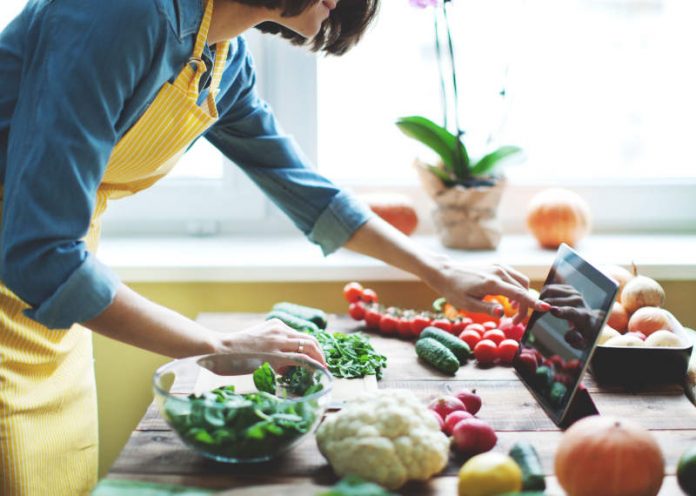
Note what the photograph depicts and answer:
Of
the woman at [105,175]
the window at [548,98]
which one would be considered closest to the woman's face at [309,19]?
the woman at [105,175]

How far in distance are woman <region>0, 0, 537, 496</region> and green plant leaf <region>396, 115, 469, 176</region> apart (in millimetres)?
489

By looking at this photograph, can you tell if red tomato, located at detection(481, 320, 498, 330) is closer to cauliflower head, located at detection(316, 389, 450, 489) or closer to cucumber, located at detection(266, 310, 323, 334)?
cucumber, located at detection(266, 310, 323, 334)

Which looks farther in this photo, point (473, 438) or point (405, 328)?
point (405, 328)

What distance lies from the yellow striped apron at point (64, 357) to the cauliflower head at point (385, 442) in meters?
0.48

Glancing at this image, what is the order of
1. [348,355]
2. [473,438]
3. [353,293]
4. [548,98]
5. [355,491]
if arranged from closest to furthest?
1. [355,491]
2. [473,438]
3. [348,355]
4. [353,293]
5. [548,98]

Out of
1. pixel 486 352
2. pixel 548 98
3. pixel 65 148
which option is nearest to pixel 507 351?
pixel 486 352

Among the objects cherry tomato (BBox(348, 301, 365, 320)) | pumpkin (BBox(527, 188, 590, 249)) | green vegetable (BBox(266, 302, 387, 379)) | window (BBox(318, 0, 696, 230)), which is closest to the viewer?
green vegetable (BBox(266, 302, 387, 379))

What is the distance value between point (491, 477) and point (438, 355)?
1.64ft

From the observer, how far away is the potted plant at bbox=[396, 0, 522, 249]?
1.93 m

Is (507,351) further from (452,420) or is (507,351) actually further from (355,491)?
(355,491)

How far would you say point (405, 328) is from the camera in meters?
1.58

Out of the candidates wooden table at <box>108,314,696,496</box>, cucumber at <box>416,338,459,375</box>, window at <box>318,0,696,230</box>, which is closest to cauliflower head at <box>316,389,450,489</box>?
wooden table at <box>108,314,696,496</box>

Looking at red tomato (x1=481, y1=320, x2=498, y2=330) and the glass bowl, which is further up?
the glass bowl

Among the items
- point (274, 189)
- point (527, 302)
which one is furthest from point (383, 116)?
point (527, 302)
